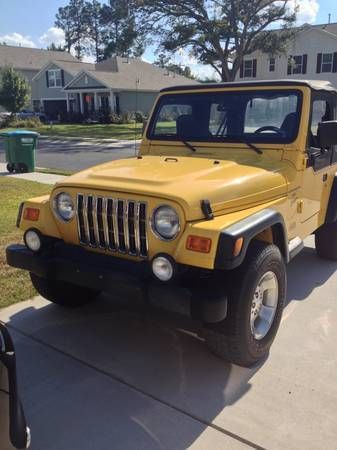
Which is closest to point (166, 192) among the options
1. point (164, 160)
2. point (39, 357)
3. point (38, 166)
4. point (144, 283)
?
point (144, 283)

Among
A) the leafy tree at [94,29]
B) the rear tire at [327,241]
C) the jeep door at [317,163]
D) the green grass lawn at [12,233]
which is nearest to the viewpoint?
the jeep door at [317,163]

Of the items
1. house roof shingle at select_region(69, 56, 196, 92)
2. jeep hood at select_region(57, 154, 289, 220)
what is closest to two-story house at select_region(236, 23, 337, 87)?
house roof shingle at select_region(69, 56, 196, 92)

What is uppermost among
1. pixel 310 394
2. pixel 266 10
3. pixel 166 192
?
pixel 266 10

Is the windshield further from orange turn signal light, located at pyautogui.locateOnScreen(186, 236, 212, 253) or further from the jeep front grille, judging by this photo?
orange turn signal light, located at pyautogui.locateOnScreen(186, 236, 212, 253)

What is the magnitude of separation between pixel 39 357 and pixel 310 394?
192 centimetres

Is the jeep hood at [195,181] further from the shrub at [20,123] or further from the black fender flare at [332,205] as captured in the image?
the shrub at [20,123]

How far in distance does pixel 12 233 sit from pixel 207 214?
389cm

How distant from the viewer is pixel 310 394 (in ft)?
9.89

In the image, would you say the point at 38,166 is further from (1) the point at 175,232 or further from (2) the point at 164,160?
(1) the point at 175,232

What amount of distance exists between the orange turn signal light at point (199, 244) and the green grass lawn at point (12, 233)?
87.3 inches

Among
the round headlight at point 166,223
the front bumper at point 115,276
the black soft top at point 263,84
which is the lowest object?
the front bumper at point 115,276

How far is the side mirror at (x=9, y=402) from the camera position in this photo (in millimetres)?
2078

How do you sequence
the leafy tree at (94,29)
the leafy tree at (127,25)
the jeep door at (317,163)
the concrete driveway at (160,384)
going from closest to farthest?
the concrete driveway at (160,384), the jeep door at (317,163), the leafy tree at (127,25), the leafy tree at (94,29)

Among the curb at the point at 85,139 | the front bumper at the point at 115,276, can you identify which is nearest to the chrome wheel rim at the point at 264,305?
the front bumper at the point at 115,276
